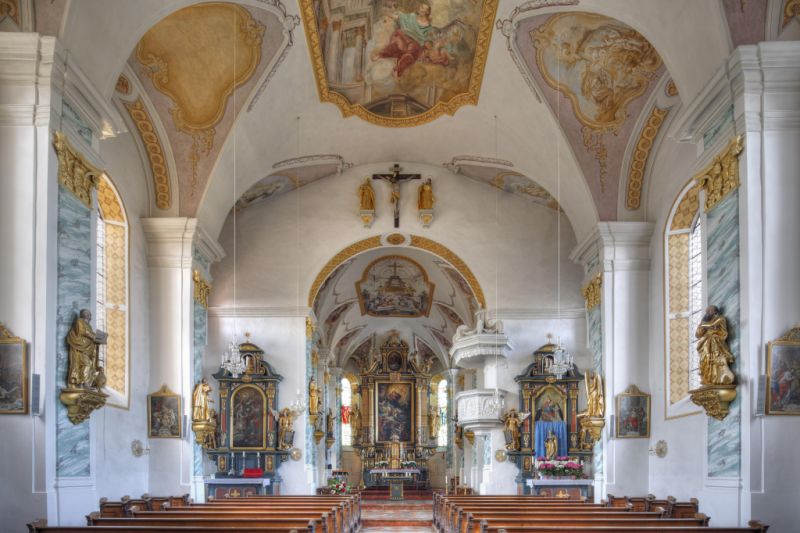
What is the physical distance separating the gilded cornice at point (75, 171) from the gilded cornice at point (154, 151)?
177 inches

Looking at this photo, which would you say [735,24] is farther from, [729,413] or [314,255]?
[314,255]

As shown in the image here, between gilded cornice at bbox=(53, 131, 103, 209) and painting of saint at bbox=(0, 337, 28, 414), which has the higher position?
gilded cornice at bbox=(53, 131, 103, 209)

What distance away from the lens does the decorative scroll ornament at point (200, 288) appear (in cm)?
1830

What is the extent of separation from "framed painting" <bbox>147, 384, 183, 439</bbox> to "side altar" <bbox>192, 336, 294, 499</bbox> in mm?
3523

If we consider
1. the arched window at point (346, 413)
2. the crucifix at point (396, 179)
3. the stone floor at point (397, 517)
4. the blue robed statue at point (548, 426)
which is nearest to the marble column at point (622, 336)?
the blue robed statue at point (548, 426)

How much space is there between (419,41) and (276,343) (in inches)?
331

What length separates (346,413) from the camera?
3638 cm

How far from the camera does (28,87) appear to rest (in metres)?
10.5

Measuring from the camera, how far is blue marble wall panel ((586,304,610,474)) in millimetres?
17891

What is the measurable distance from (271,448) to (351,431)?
50.2ft

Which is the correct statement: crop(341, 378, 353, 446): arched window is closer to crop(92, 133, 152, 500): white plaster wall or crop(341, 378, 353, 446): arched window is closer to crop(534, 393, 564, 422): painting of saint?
crop(534, 393, 564, 422): painting of saint

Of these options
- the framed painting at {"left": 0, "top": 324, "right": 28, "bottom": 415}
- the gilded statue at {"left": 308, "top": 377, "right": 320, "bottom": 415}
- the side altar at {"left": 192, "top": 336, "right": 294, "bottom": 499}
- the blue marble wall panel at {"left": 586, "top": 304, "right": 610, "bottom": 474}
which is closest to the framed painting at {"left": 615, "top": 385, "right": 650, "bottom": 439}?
the blue marble wall panel at {"left": 586, "top": 304, "right": 610, "bottom": 474}

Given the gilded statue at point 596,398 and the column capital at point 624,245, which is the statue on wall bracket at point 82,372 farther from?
the column capital at point 624,245

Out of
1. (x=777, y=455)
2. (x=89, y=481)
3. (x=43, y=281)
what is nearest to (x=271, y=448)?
(x=89, y=481)
